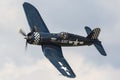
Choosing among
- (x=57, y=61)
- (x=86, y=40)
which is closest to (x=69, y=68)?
(x=57, y=61)

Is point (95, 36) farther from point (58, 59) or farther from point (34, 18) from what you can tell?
point (58, 59)

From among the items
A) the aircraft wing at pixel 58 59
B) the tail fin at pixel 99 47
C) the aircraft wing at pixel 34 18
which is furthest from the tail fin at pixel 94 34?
the aircraft wing at pixel 34 18

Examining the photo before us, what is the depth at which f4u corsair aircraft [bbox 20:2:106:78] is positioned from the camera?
92.3m

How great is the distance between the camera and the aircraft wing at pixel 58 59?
8816 cm

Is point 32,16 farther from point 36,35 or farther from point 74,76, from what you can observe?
point 74,76

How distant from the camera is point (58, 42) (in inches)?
3797

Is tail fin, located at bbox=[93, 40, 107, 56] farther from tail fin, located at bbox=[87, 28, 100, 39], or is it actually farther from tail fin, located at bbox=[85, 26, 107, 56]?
tail fin, located at bbox=[87, 28, 100, 39]

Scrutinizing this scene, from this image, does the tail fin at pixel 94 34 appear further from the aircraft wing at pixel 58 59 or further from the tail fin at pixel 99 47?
the aircraft wing at pixel 58 59

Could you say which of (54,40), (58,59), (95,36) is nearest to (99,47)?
(95,36)

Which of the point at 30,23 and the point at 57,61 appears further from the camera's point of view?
the point at 30,23

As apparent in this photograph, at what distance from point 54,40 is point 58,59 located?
392cm

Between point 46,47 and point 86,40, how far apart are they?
282 inches

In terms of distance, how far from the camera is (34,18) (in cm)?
10119

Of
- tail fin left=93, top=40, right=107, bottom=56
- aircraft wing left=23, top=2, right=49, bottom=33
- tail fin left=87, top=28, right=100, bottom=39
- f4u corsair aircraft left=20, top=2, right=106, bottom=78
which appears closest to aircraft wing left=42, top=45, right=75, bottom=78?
f4u corsair aircraft left=20, top=2, right=106, bottom=78
